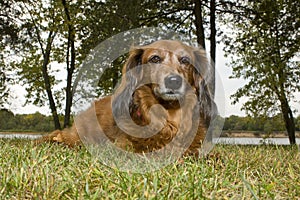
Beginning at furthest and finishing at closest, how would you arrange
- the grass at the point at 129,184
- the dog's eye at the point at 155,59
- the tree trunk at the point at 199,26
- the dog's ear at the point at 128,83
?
the tree trunk at the point at 199,26, the dog's ear at the point at 128,83, the dog's eye at the point at 155,59, the grass at the point at 129,184

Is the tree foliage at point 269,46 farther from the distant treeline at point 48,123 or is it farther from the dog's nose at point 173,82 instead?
the dog's nose at point 173,82

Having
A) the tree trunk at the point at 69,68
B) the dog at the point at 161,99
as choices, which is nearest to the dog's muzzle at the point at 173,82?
the dog at the point at 161,99

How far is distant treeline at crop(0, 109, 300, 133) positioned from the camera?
1349cm

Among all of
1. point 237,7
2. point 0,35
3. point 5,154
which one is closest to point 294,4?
point 237,7

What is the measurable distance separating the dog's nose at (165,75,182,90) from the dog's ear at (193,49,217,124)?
39 centimetres

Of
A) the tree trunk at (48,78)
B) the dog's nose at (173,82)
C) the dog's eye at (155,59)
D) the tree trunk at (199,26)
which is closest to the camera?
the dog's nose at (173,82)

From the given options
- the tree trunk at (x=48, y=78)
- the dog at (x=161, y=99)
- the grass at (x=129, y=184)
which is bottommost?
the grass at (x=129, y=184)

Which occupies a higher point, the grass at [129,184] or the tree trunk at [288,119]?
the tree trunk at [288,119]

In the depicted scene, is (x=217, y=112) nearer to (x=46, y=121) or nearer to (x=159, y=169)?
(x=159, y=169)

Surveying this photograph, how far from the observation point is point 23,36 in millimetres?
14531

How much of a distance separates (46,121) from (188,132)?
47.8 ft

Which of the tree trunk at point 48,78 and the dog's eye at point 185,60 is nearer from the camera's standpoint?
the dog's eye at point 185,60

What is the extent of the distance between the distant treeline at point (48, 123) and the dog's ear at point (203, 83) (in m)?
7.13

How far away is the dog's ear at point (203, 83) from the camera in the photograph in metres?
3.76
